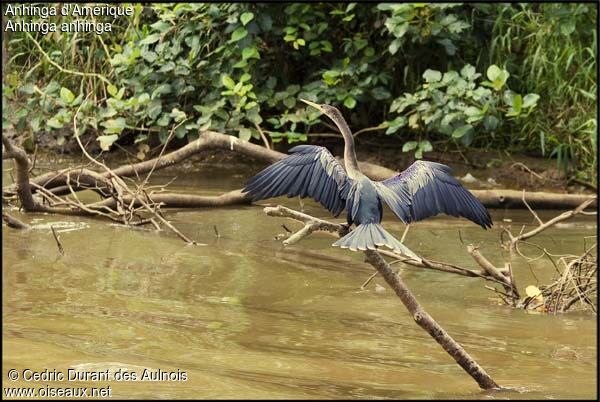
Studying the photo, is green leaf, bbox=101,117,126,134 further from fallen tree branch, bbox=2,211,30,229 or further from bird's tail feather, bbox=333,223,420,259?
bird's tail feather, bbox=333,223,420,259

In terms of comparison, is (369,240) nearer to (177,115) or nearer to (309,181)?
(309,181)

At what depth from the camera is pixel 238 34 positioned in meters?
7.26

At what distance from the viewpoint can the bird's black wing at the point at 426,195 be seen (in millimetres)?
3689

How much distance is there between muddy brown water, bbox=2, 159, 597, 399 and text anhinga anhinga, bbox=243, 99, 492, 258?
1.85ft

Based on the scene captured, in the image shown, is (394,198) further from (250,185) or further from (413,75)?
(413,75)

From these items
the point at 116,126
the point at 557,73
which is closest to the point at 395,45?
the point at 557,73

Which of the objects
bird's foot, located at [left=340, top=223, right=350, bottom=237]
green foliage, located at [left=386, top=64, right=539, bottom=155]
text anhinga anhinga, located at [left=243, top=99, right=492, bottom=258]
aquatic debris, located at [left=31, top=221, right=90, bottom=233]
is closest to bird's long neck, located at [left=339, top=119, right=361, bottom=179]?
text anhinga anhinga, located at [left=243, top=99, right=492, bottom=258]

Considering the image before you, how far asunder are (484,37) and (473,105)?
1083 millimetres

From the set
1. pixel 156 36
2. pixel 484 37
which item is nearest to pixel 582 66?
pixel 484 37

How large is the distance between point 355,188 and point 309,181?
6.6 inches

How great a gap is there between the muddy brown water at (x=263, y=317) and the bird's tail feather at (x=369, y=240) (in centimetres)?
48

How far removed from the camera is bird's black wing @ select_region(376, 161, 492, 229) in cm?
369

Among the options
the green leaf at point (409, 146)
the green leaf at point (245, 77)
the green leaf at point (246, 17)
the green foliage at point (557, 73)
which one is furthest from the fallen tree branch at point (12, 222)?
the green foliage at point (557, 73)

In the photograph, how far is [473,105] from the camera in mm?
7094
